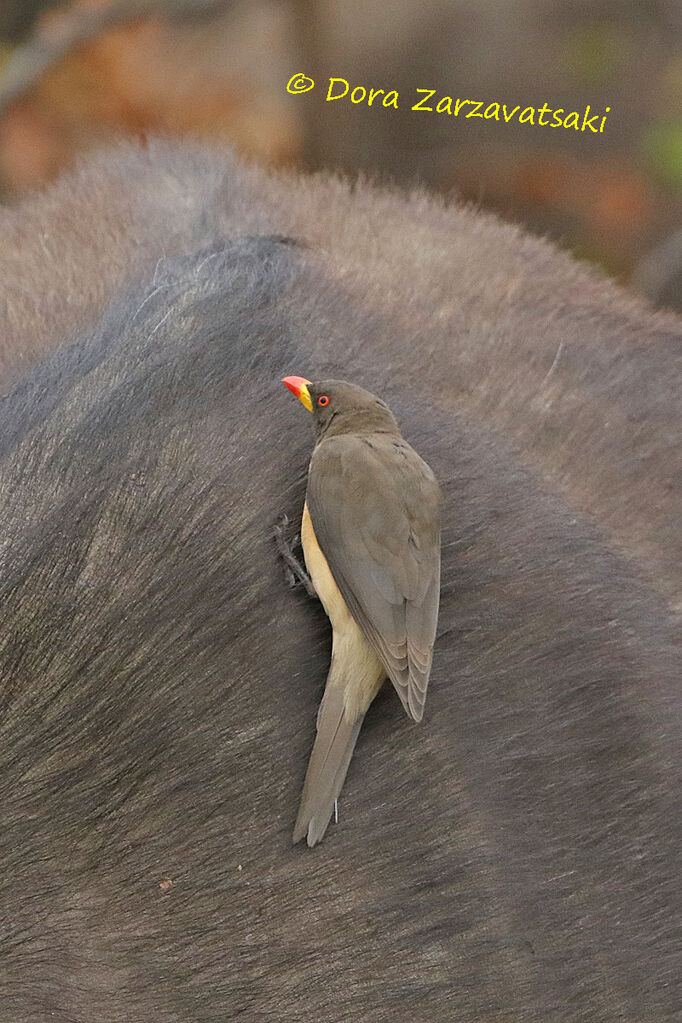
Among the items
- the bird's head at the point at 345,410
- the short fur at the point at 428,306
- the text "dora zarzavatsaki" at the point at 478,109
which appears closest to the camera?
the bird's head at the point at 345,410

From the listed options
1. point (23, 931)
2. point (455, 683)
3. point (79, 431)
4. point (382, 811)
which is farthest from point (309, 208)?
point (23, 931)

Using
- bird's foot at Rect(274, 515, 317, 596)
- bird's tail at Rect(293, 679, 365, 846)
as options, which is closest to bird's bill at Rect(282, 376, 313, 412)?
bird's foot at Rect(274, 515, 317, 596)

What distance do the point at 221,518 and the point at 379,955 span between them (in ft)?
1.45

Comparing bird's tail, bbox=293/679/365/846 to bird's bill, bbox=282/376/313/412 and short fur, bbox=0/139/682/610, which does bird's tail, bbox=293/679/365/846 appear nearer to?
bird's bill, bbox=282/376/313/412

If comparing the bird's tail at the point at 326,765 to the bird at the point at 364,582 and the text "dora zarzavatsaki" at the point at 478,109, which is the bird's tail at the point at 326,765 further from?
the text "dora zarzavatsaki" at the point at 478,109

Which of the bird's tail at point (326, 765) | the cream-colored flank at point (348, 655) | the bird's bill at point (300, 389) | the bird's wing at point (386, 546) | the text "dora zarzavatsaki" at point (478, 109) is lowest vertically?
the bird's tail at point (326, 765)

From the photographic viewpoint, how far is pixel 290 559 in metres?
1.34

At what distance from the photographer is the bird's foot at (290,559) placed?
1328 mm

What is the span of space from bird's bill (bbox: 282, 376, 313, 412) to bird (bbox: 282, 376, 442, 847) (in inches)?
3.4

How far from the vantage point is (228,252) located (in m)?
1.60

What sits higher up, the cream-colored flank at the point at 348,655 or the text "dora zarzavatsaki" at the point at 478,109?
the text "dora zarzavatsaki" at the point at 478,109

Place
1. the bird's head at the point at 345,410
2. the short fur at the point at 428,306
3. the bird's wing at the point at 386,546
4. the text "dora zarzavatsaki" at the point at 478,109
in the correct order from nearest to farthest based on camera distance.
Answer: the bird's wing at the point at 386,546, the bird's head at the point at 345,410, the short fur at the point at 428,306, the text "dora zarzavatsaki" at the point at 478,109

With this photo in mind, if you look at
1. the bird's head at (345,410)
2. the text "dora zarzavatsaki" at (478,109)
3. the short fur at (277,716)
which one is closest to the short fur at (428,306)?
the short fur at (277,716)

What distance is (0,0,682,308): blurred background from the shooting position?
3.44 m
